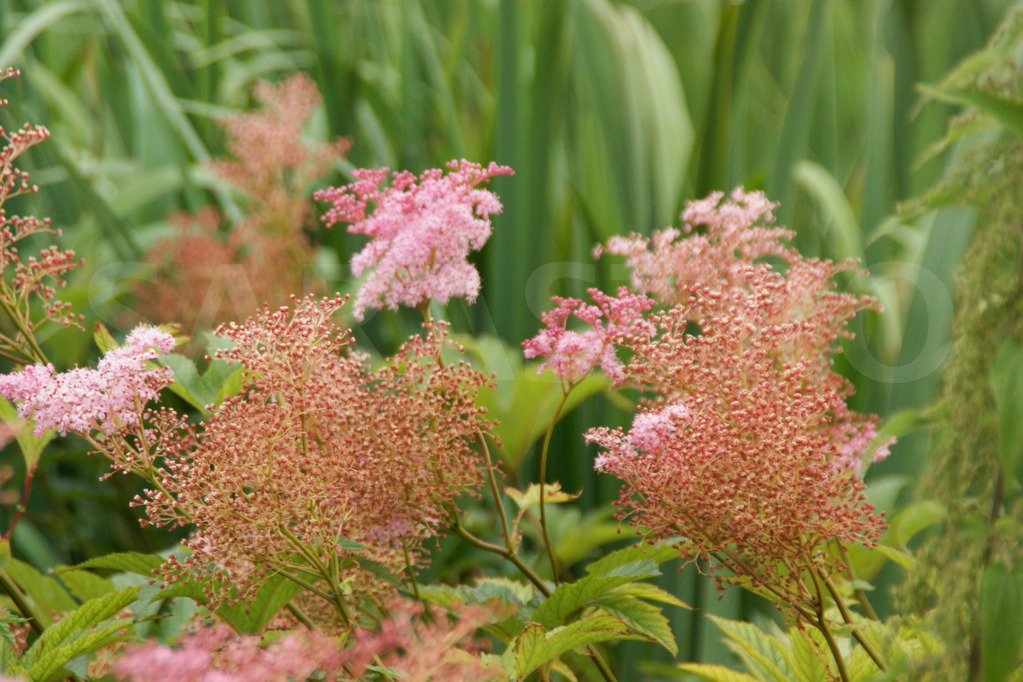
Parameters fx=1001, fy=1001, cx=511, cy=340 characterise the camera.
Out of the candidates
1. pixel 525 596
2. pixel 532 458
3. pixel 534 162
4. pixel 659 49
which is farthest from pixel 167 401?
pixel 659 49

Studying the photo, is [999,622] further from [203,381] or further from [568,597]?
[203,381]

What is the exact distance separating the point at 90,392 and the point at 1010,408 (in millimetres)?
496

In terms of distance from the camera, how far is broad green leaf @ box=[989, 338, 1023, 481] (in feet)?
1.38

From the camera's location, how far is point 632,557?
718 millimetres

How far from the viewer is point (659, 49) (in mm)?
1902

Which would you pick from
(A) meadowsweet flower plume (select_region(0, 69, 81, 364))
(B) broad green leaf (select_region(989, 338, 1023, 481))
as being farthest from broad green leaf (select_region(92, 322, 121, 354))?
(B) broad green leaf (select_region(989, 338, 1023, 481))

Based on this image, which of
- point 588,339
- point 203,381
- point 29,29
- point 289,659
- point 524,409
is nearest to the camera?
point 289,659

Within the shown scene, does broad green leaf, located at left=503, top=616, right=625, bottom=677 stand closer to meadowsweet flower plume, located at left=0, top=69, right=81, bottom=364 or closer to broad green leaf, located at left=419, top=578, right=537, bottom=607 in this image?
broad green leaf, located at left=419, top=578, right=537, bottom=607

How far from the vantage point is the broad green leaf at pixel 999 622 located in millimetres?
A: 435

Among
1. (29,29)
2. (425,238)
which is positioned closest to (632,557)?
(425,238)

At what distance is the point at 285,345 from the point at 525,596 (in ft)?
0.97

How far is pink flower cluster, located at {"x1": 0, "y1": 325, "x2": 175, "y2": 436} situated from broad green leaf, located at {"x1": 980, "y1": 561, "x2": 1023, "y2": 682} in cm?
46

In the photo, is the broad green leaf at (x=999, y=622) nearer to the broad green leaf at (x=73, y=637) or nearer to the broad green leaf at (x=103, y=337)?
the broad green leaf at (x=73, y=637)

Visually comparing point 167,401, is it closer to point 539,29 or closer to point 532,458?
point 532,458
